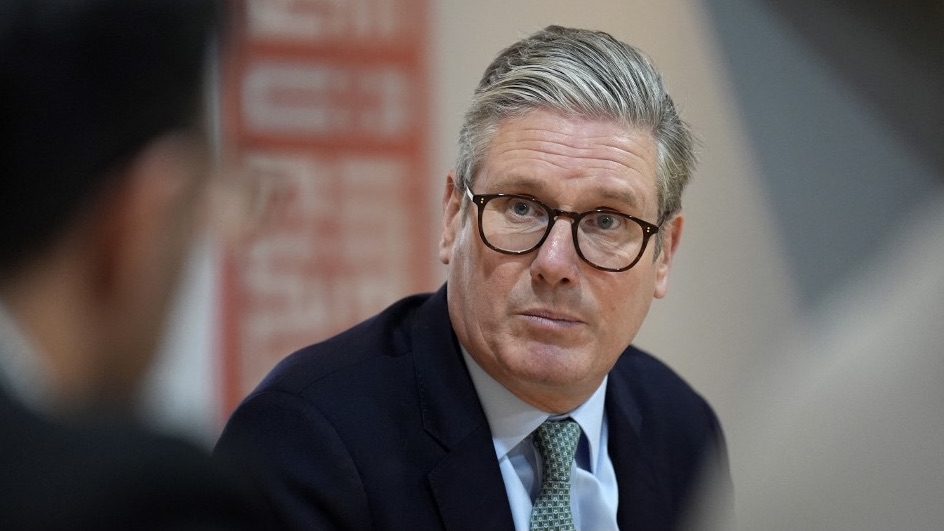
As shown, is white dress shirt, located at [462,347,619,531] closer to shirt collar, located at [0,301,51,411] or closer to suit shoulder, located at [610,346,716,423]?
suit shoulder, located at [610,346,716,423]

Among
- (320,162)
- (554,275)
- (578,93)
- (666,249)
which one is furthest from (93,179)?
(320,162)

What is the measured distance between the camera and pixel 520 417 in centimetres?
188

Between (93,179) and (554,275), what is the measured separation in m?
1.07

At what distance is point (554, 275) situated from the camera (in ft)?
5.83

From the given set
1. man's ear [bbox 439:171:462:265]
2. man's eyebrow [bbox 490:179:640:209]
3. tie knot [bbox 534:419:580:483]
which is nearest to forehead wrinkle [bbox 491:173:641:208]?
man's eyebrow [bbox 490:179:640:209]

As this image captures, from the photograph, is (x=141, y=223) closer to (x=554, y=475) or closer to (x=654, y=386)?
→ (x=554, y=475)

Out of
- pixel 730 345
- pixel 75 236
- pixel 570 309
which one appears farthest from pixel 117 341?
pixel 730 345

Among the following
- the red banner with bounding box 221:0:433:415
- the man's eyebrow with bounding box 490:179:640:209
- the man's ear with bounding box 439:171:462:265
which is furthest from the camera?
the red banner with bounding box 221:0:433:415

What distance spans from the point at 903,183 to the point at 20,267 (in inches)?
121

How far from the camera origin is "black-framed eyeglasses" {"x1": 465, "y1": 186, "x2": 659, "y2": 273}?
1.81 metres

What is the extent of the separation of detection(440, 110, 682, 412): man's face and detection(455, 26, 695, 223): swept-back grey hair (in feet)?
0.08

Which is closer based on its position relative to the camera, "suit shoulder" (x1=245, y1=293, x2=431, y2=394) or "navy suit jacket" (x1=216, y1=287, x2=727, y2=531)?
"navy suit jacket" (x1=216, y1=287, x2=727, y2=531)

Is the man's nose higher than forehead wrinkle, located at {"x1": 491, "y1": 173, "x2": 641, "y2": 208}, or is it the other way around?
forehead wrinkle, located at {"x1": 491, "y1": 173, "x2": 641, "y2": 208}

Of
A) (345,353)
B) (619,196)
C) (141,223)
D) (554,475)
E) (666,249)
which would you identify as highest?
(141,223)
